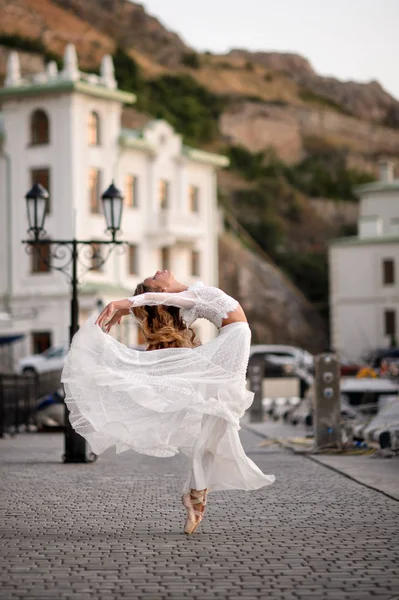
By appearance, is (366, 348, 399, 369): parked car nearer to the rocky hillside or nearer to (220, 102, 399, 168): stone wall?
the rocky hillside

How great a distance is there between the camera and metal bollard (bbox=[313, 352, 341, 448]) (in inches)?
767

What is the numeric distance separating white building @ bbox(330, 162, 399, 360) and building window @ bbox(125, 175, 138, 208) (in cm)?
1410

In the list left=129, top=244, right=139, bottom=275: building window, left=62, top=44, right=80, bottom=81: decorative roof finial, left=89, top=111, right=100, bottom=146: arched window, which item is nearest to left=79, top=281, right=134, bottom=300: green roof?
left=129, top=244, right=139, bottom=275: building window

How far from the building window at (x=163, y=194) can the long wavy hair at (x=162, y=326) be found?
54.5 m

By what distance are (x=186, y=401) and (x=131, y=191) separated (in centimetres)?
5292

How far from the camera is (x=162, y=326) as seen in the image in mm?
10148

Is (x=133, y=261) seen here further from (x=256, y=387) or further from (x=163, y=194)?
(x=256, y=387)

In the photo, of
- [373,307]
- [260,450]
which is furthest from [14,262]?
[260,450]

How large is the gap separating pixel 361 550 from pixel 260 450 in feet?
38.0

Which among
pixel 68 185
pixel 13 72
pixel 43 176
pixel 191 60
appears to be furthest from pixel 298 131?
pixel 68 185

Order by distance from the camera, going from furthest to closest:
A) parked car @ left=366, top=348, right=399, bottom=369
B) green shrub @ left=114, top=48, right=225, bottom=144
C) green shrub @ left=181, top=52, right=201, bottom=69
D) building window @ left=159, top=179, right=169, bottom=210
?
1. green shrub @ left=181, top=52, right=201, bottom=69
2. green shrub @ left=114, top=48, right=225, bottom=144
3. building window @ left=159, top=179, right=169, bottom=210
4. parked car @ left=366, top=348, right=399, bottom=369

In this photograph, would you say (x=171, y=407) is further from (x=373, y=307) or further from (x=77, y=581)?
(x=373, y=307)

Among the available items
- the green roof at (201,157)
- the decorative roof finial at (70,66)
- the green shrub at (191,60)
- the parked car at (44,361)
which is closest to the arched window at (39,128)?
the decorative roof finial at (70,66)

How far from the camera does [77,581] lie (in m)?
7.43
